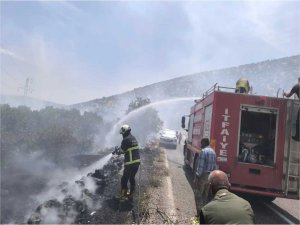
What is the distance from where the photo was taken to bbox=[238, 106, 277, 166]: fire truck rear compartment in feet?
30.3

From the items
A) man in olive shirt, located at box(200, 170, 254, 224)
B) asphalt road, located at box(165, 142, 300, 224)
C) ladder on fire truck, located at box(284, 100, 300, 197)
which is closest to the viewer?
man in olive shirt, located at box(200, 170, 254, 224)

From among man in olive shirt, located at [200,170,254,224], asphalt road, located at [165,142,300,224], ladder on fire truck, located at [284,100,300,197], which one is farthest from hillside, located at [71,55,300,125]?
man in olive shirt, located at [200,170,254,224]

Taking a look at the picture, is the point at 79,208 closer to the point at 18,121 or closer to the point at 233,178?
the point at 233,178

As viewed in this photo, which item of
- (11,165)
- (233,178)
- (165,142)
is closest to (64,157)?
(11,165)

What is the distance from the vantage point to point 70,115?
53844 mm

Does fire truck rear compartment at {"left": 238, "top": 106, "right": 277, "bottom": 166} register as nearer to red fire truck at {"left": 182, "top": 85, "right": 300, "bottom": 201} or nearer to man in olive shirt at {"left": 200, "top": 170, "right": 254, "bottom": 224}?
red fire truck at {"left": 182, "top": 85, "right": 300, "bottom": 201}

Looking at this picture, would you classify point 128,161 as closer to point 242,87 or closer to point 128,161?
point 128,161

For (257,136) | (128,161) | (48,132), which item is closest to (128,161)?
(128,161)

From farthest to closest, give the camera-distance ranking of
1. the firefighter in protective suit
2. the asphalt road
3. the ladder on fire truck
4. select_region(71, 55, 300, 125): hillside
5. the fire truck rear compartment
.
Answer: select_region(71, 55, 300, 125): hillside → the fire truck rear compartment → the ladder on fire truck → the firefighter in protective suit → the asphalt road

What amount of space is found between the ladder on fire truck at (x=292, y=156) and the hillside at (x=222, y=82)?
64.9 m

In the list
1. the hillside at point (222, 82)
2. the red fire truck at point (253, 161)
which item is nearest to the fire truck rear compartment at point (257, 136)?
the red fire truck at point (253, 161)

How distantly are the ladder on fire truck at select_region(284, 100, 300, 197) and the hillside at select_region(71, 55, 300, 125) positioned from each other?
64.9 meters

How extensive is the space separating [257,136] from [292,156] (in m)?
1.58

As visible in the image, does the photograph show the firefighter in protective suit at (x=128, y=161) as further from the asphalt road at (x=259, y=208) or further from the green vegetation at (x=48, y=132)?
the green vegetation at (x=48, y=132)
